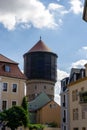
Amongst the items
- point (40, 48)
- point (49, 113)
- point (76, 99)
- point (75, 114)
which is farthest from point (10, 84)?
point (40, 48)

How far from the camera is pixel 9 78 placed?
65.8 meters

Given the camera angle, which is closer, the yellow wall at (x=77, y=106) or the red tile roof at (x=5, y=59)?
the yellow wall at (x=77, y=106)

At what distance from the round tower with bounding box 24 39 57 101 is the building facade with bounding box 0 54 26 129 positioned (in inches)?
1330

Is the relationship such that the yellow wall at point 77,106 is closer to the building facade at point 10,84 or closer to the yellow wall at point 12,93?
the building facade at point 10,84

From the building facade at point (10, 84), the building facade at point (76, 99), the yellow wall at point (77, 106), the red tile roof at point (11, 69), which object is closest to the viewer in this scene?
the yellow wall at point (77, 106)

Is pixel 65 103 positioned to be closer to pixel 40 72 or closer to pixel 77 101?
pixel 77 101

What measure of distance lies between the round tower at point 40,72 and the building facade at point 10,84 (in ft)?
111

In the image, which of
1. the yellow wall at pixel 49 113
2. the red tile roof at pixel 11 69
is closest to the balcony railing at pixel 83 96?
the red tile roof at pixel 11 69

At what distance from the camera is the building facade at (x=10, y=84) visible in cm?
6481

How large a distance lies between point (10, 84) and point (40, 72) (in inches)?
1421

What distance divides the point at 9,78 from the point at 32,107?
24.3m

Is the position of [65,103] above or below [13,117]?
above

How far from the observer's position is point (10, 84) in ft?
216

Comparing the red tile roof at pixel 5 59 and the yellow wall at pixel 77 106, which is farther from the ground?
the red tile roof at pixel 5 59
